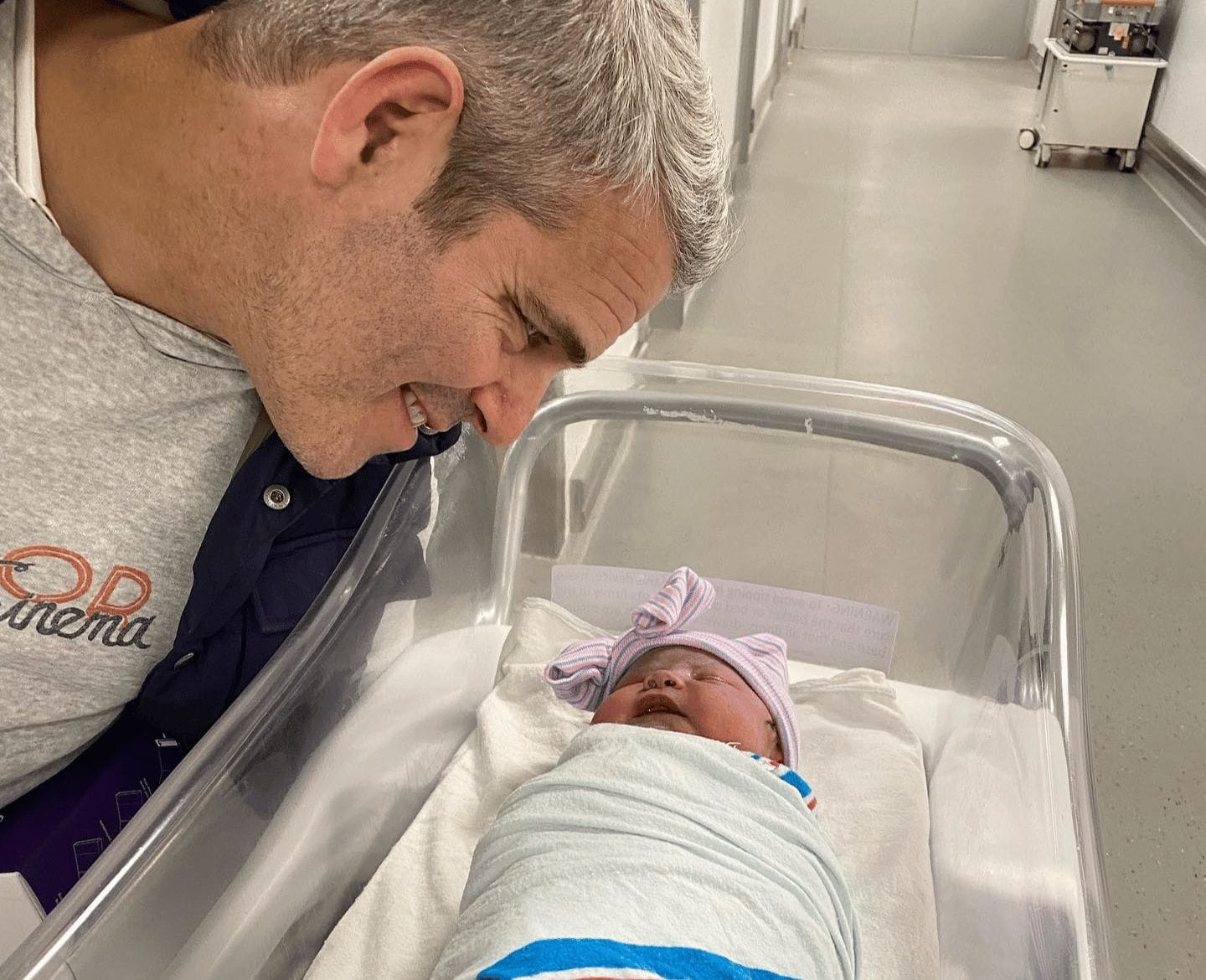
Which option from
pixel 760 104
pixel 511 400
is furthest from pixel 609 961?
pixel 760 104

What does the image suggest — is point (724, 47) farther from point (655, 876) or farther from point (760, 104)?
point (655, 876)

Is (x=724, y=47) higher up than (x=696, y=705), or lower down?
higher up

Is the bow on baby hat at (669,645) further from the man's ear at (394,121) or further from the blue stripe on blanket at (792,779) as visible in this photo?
the man's ear at (394,121)

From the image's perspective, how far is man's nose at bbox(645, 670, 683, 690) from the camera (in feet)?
3.42

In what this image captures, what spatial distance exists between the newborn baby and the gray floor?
71 centimetres

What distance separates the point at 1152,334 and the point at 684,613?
2.29 metres

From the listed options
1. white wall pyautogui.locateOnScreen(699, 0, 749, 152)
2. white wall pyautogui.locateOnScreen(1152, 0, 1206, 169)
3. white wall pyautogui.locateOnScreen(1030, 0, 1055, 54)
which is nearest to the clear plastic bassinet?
white wall pyautogui.locateOnScreen(699, 0, 749, 152)

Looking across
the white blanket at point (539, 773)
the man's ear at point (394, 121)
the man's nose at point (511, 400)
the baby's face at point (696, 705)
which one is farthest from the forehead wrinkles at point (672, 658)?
the man's ear at point (394, 121)

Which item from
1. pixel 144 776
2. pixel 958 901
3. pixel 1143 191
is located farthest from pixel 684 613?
pixel 1143 191

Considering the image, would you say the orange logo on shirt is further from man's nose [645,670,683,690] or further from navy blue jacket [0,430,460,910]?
man's nose [645,670,683,690]

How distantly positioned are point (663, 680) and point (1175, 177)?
3.90 m

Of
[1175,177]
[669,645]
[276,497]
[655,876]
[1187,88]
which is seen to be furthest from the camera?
[1175,177]

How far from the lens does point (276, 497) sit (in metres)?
0.89

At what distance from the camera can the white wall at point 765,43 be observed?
4.30 meters
